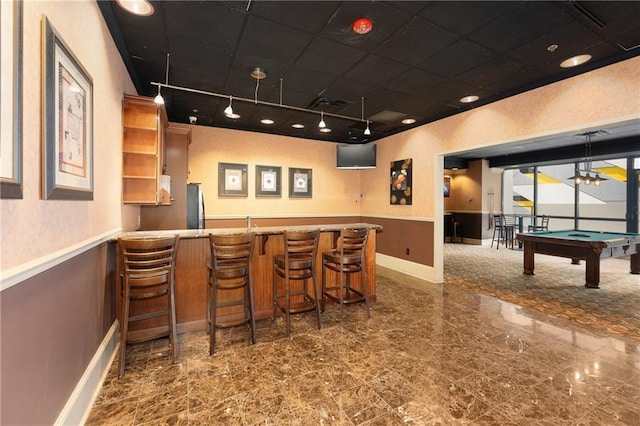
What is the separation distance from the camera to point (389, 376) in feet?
7.52

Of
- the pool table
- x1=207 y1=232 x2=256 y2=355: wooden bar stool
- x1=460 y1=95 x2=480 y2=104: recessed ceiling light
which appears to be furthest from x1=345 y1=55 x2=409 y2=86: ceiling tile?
the pool table

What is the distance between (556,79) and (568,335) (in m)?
3.01

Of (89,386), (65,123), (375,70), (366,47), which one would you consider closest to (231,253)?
(89,386)

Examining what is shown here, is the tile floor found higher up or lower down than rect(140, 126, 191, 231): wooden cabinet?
lower down

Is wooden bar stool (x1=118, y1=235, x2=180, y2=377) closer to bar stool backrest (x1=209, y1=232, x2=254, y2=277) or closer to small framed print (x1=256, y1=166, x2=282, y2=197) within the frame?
bar stool backrest (x1=209, y1=232, x2=254, y2=277)

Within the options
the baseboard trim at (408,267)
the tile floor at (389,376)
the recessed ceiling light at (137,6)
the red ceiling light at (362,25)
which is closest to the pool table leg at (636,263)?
the tile floor at (389,376)

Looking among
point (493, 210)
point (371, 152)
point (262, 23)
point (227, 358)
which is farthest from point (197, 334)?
point (493, 210)

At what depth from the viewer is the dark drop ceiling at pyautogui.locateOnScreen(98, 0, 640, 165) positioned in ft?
7.73

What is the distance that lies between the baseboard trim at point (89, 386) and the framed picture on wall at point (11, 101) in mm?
1312

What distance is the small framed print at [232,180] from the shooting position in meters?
5.70

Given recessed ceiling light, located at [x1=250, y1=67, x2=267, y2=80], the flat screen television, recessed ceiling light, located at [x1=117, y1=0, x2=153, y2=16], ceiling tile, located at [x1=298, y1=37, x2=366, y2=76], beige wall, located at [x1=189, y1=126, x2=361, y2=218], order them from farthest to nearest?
the flat screen television < beige wall, located at [x1=189, y1=126, x2=361, y2=218] < recessed ceiling light, located at [x1=250, y1=67, x2=267, y2=80] < ceiling tile, located at [x1=298, y1=37, x2=366, y2=76] < recessed ceiling light, located at [x1=117, y1=0, x2=153, y2=16]

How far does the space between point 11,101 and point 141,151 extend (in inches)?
86.3

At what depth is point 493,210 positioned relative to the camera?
9.98m

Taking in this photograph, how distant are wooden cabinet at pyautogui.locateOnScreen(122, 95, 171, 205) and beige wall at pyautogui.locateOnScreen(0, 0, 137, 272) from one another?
14 centimetres
